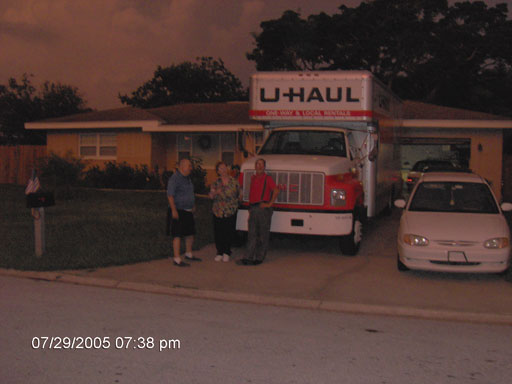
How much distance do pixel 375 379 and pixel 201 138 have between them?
2206cm

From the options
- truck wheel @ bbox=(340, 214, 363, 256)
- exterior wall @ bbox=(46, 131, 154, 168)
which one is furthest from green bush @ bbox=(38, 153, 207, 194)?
truck wheel @ bbox=(340, 214, 363, 256)

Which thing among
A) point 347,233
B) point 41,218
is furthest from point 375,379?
point 41,218

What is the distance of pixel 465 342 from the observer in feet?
21.1

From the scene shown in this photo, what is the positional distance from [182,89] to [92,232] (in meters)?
Result: 42.5

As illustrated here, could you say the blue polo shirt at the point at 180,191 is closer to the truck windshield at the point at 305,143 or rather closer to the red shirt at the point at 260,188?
the red shirt at the point at 260,188

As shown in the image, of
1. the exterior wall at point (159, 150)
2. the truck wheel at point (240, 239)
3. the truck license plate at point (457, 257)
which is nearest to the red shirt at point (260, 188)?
the truck wheel at point (240, 239)

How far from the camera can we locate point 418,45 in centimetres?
4344

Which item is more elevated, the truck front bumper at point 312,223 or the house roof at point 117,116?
the house roof at point 117,116

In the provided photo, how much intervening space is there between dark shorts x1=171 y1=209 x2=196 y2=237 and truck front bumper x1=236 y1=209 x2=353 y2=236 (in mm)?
1673

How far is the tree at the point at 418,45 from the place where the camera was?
43.1 metres

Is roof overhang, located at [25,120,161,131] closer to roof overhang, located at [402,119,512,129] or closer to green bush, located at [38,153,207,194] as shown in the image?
green bush, located at [38,153,207,194]

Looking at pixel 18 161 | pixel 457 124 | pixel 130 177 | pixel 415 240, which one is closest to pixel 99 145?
pixel 130 177

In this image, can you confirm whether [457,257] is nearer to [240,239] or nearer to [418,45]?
[240,239]

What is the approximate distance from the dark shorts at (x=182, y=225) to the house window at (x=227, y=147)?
16.2 metres
